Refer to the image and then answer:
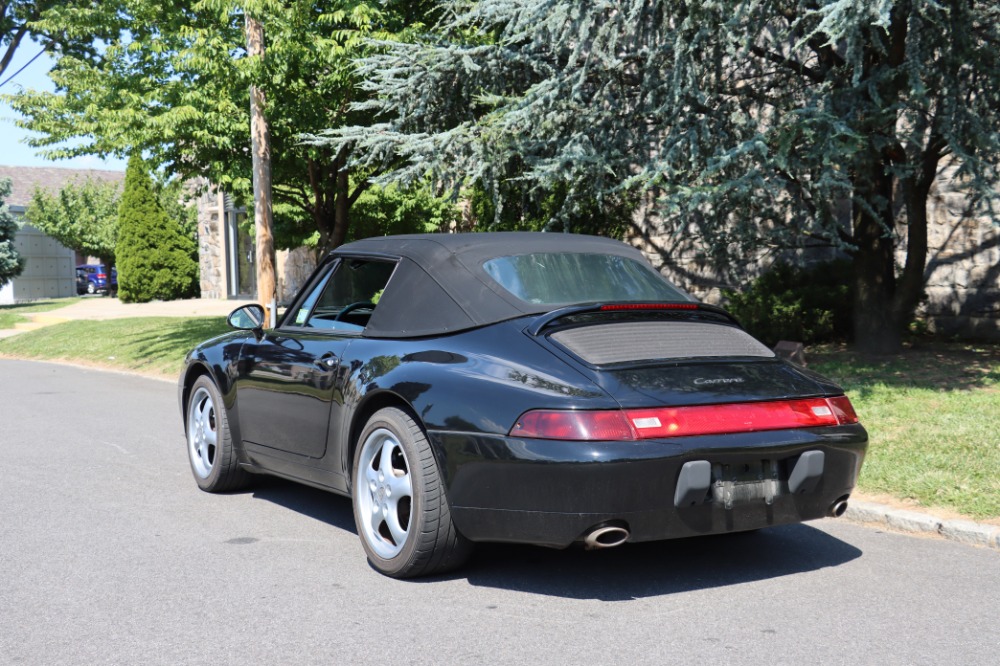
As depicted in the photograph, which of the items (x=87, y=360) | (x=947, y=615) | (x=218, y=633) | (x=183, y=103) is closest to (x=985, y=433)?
(x=947, y=615)

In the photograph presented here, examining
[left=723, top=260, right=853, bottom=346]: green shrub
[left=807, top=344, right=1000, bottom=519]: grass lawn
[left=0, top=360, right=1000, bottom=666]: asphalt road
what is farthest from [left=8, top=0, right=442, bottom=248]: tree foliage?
[left=0, top=360, right=1000, bottom=666]: asphalt road

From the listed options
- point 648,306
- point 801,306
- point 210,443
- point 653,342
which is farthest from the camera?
point 801,306

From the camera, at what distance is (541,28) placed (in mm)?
11320

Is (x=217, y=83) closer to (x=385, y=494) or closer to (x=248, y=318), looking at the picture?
(x=248, y=318)

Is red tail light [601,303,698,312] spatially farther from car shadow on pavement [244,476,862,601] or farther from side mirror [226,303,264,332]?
side mirror [226,303,264,332]

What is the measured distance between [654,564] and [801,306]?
28.6 feet

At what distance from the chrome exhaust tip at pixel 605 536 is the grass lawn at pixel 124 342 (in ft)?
38.8

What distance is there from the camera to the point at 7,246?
3591 centimetres

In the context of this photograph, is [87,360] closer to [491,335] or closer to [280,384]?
[280,384]

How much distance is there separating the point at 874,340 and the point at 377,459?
28.1 feet

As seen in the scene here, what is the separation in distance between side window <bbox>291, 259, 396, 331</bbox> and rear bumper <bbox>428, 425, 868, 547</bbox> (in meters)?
1.55

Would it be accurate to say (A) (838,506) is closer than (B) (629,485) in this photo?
No

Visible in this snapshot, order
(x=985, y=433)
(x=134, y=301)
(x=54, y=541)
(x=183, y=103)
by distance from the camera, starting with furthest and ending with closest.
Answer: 1. (x=134, y=301)
2. (x=183, y=103)
3. (x=985, y=433)
4. (x=54, y=541)

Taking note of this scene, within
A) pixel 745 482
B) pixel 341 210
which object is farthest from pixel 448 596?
pixel 341 210
